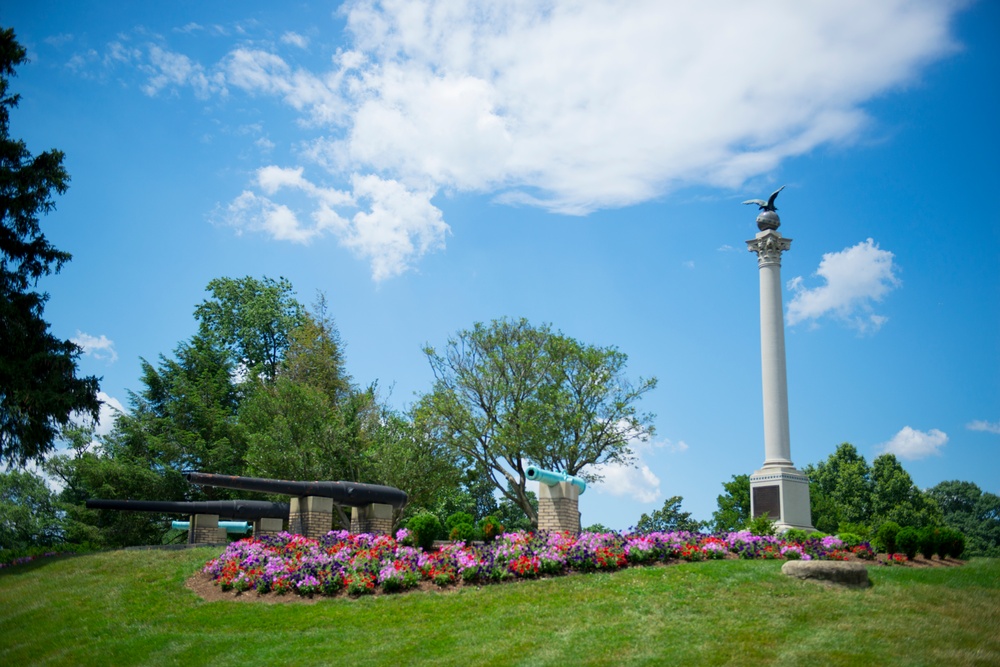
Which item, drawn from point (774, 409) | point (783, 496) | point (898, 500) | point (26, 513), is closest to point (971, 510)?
point (898, 500)

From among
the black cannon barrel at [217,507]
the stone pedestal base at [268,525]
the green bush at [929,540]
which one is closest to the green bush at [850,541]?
the green bush at [929,540]

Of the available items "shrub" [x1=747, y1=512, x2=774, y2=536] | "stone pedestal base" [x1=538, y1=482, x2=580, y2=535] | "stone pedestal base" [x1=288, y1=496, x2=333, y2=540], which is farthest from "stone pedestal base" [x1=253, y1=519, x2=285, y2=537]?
"shrub" [x1=747, y1=512, x2=774, y2=536]

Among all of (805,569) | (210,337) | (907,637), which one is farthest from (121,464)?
(907,637)

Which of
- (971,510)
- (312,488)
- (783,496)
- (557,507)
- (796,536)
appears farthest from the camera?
(971,510)

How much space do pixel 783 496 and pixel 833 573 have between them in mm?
15381

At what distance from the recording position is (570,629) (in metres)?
12.6

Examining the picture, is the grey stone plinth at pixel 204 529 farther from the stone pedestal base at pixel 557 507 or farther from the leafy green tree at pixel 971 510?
the leafy green tree at pixel 971 510

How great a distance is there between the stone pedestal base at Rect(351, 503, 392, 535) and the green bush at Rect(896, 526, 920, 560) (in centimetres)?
1307

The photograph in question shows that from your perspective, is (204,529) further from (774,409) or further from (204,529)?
(774,409)

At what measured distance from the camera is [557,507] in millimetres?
19516

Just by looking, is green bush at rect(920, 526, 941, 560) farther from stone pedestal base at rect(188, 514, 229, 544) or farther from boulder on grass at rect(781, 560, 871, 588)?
stone pedestal base at rect(188, 514, 229, 544)

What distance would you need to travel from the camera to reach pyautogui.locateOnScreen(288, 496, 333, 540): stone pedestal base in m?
21.8

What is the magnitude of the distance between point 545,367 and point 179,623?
81.7 ft

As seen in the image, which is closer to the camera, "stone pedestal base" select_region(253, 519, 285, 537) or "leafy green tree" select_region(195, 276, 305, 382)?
"stone pedestal base" select_region(253, 519, 285, 537)
